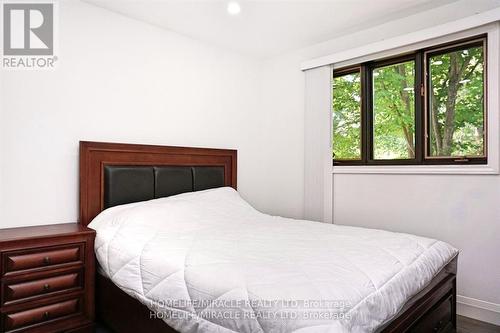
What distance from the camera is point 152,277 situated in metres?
1.63

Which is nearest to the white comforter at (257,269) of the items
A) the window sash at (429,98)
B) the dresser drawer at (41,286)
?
the dresser drawer at (41,286)

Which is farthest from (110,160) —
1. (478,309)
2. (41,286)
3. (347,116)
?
(478,309)

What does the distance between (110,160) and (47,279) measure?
3.12ft

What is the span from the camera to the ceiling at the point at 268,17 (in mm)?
2555

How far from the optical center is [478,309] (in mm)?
2402

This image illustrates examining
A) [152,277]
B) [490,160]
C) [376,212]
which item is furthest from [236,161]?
[490,160]

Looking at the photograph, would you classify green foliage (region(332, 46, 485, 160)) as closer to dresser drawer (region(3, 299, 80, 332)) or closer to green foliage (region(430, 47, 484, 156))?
green foliage (region(430, 47, 484, 156))

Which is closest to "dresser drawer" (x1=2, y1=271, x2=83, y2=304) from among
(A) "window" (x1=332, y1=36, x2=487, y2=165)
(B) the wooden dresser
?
(B) the wooden dresser

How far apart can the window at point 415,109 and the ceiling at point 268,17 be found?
15.7 inches

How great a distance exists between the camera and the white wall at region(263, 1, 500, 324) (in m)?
2.35

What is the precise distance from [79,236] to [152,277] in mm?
776

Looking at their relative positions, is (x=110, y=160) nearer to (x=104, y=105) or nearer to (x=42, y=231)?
(x=104, y=105)

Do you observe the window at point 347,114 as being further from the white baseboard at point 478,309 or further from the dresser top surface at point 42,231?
the dresser top surface at point 42,231

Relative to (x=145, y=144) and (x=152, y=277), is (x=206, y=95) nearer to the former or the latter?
(x=145, y=144)
